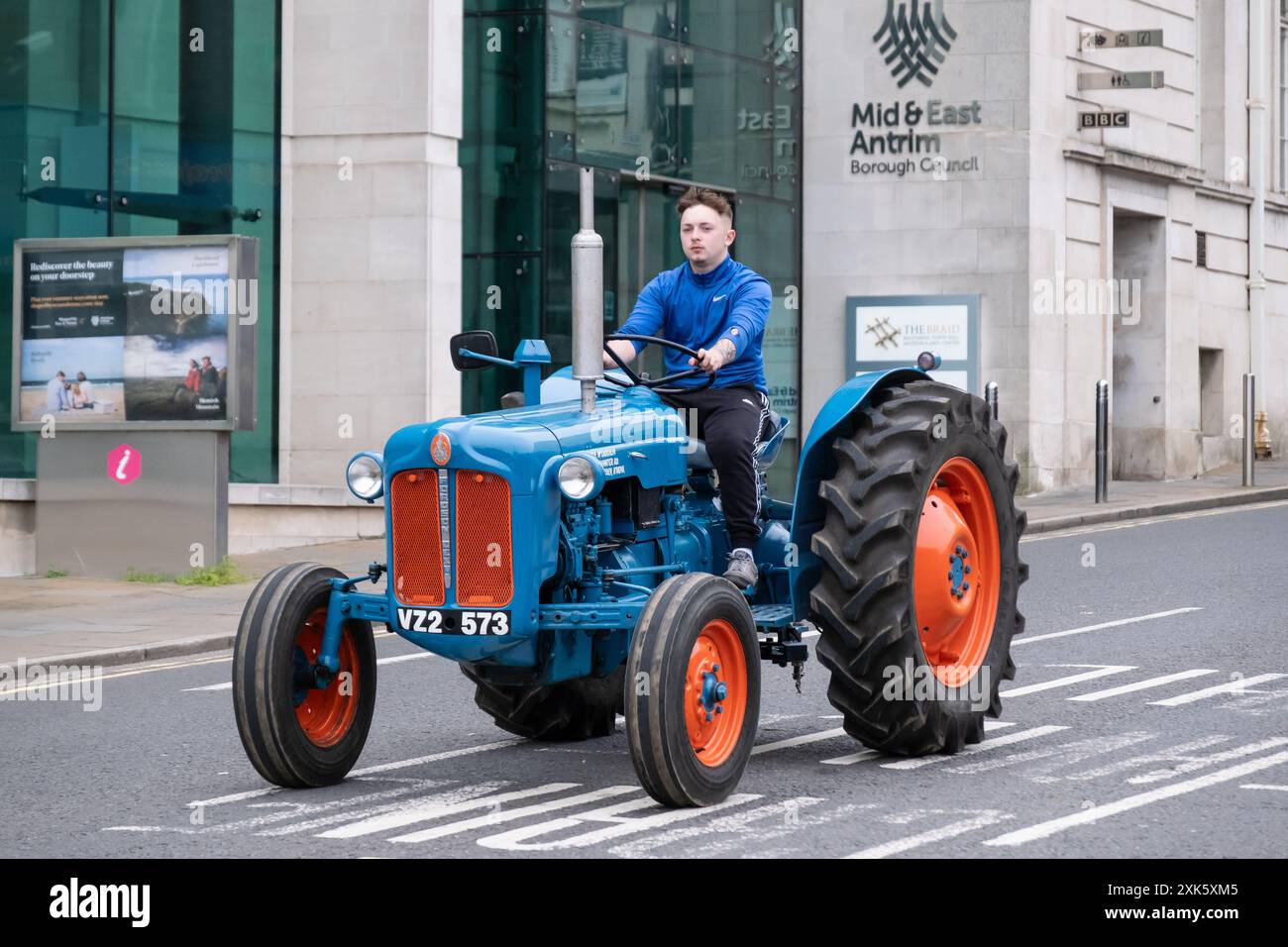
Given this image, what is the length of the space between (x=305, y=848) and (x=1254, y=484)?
2423cm

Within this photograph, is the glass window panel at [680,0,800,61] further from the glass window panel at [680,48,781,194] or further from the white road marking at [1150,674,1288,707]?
the white road marking at [1150,674,1288,707]

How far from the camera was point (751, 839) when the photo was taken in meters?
7.07

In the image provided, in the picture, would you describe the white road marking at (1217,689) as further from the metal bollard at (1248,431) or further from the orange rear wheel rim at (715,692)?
the metal bollard at (1248,431)

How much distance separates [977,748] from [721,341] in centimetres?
218

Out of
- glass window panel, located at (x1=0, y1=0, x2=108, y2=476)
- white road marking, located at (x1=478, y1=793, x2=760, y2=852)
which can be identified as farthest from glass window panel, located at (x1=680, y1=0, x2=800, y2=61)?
white road marking, located at (x1=478, y1=793, x2=760, y2=852)

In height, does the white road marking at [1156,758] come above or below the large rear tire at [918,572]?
below

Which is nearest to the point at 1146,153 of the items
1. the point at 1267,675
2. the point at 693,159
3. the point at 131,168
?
the point at 693,159

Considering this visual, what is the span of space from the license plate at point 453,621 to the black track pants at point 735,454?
1484mm

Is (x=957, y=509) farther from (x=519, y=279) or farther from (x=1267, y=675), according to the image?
(x=519, y=279)

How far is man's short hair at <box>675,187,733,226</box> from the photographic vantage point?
906 centimetres

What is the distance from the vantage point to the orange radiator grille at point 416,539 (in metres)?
7.84

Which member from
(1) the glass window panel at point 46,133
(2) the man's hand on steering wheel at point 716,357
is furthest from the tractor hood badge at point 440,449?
(1) the glass window panel at point 46,133

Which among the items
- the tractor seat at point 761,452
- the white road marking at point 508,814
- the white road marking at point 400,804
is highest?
the tractor seat at point 761,452

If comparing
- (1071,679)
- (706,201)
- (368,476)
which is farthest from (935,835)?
(1071,679)
